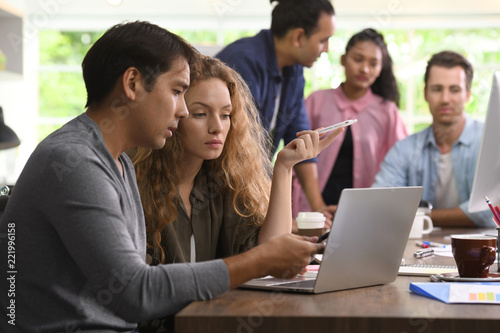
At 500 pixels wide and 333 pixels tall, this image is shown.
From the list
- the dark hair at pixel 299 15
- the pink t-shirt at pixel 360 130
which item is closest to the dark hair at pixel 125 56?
the dark hair at pixel 299 15

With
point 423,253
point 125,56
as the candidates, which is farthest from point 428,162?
point 125,56

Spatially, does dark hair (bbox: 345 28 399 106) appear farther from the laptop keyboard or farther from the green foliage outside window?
the green foliage outside window

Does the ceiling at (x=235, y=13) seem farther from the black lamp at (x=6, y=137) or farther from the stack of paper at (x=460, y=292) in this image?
the stack of paper at (x=460, y=292)

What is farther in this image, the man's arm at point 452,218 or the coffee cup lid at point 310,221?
the man's arm at point 452,218

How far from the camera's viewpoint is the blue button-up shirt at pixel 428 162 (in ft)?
8.39

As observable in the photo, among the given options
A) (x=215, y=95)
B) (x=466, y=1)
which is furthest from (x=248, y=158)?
(x=466, y=1)

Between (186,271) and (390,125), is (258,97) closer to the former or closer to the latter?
(390,125)

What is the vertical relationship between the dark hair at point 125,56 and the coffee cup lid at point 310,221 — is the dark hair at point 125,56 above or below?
above

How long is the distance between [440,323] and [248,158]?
0.92 meters

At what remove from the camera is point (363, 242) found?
3.76 ft

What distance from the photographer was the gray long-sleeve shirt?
0.97 metres

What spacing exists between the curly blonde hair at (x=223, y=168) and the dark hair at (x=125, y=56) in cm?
43

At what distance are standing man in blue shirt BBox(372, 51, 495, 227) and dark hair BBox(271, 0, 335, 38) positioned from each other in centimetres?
Answer: 60

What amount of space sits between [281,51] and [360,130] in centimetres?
77
